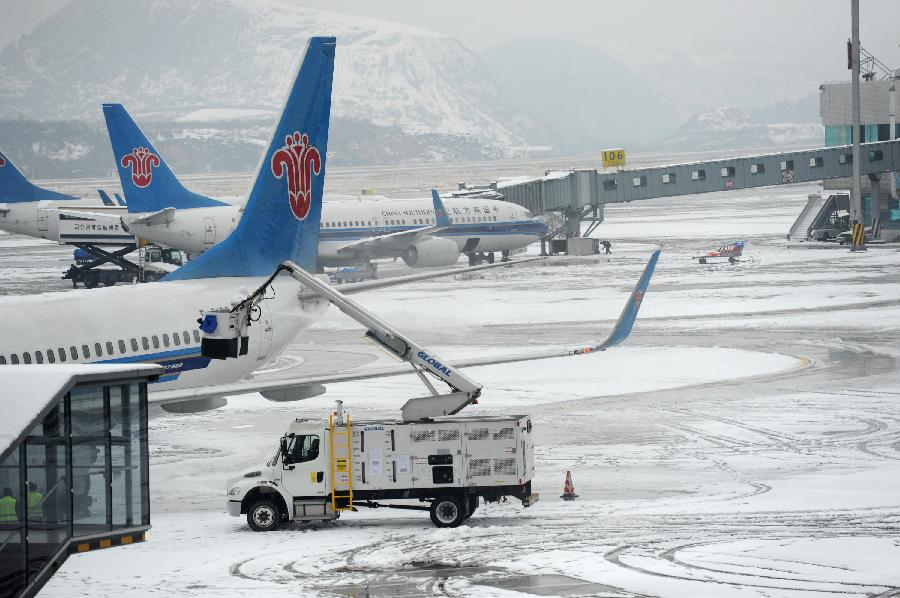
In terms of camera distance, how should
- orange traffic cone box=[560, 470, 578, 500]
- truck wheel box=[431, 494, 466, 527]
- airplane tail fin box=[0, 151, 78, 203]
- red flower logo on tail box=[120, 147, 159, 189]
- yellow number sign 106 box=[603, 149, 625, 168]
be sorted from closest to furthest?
1. truck wheel box=[431, 494, 466, 527]
2. orange traffic cone box=[560, 470, 578, 500]
3. red flower logo on tail box=[120, 147, 159, 189]
4. airplane tail fin box=[0, 151, 78, 203]
5. yellow number sign 106 box=[603, 149, 625, 168]

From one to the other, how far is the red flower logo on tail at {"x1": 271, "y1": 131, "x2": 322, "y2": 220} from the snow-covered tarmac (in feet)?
19.5

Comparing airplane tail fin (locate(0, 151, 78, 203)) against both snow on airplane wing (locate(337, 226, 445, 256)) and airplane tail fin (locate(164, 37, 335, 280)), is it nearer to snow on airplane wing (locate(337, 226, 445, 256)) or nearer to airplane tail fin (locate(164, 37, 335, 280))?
snow on airplane wing (locate(337, 226, 445, 256))

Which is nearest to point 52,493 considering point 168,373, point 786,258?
point 168,373

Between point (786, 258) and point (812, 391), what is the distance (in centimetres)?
4431

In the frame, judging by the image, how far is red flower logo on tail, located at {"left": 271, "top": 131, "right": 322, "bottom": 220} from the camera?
1346 inches

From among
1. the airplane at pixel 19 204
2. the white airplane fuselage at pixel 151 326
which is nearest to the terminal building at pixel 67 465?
the white airplane fuselage at pixel 151 326

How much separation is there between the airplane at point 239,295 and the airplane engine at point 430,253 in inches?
1645

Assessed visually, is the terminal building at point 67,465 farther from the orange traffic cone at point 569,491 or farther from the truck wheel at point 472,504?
the orange traffic cone at point 569,491

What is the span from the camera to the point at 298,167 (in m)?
34.6

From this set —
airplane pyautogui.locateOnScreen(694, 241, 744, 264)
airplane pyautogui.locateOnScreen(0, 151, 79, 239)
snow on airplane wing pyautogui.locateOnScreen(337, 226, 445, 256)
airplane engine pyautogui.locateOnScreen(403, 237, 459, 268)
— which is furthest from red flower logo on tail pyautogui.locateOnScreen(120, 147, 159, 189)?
airplane pyautogui.locateOnScreen(694, 241, 744, 264)

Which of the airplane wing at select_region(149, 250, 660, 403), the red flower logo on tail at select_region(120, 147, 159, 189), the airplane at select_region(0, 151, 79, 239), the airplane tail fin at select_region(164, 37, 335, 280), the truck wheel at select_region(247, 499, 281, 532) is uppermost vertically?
the airplane at select_region(0, 151, 79, 239)

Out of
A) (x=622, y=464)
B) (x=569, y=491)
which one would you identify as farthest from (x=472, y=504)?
(x=622, y=464)

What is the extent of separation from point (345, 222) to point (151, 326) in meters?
49.2

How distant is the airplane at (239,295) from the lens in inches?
1112
